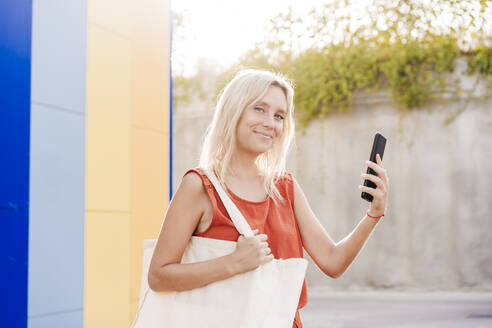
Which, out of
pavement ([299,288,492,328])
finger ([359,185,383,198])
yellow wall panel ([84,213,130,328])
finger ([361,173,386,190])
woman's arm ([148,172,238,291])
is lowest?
pavement ([299,288,492,328])

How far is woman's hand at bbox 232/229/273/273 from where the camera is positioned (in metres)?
1.70

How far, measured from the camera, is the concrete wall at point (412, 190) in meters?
7.46

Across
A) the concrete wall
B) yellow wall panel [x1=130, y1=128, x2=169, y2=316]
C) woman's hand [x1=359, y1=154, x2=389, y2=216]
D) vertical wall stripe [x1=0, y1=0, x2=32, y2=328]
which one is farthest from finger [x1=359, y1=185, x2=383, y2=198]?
the concrete wall

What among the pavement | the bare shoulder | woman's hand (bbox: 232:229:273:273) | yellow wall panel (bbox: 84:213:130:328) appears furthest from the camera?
the pavement

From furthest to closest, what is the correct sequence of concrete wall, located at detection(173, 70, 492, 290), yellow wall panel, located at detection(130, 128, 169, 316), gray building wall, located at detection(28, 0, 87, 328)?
1. concrete wall, located at detection(173, 70, 492, 290)
2. yellow wall panel, located at detection(130, 128, 169, 316)
3. gray building wall, located at detection(28, 0, 87, 328)

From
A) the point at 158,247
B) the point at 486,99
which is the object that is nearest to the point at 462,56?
the point at 486,99

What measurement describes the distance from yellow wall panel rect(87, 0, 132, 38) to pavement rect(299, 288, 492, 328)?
3792 millimetres

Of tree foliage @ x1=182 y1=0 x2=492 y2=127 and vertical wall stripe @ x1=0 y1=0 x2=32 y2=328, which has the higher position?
tree foliage @ x1=182 y1=0 x2=492 y2=127

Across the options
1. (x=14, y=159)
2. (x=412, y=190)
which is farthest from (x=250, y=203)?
(x=412, y=190)

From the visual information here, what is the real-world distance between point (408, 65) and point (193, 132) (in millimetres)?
3198

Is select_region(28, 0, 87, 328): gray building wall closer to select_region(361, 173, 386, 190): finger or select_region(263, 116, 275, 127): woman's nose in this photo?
select_region(263, 116, 275, 127): woman's nose

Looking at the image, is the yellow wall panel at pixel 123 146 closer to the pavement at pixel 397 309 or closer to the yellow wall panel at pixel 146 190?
the yellow wall panel at pixel 146 190

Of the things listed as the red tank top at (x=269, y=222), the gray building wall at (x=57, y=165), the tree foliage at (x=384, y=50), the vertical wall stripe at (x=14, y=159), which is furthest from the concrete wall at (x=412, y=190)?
Answer: the red tank top at (x=269, y=222)

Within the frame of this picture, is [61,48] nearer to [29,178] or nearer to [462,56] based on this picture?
[29,178]
